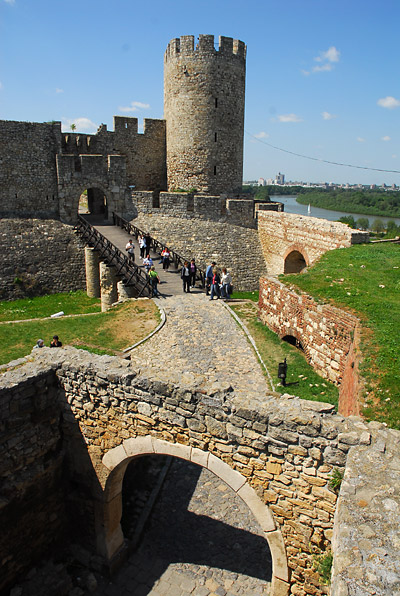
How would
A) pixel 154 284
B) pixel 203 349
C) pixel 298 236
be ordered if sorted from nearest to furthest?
1. pixel 203 349
2. pixel 154 284
3. pixel 298 236

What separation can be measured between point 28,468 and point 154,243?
40.9ft

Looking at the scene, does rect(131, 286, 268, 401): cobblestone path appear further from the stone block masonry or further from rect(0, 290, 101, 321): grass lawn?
rect(0, 290, 101, 321): grass lawn

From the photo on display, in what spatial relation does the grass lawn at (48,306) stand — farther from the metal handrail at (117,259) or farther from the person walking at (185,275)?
the person walking at (185,275)

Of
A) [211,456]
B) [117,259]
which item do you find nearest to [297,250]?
[117,259]

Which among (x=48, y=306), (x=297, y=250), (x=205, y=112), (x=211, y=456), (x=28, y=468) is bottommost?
(x=28, y=468)

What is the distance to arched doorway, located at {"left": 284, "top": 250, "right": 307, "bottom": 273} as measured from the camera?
56.7ft

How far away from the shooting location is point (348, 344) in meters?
8.29

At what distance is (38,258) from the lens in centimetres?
1794

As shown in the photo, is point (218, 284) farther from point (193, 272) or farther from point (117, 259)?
point (117, 259)

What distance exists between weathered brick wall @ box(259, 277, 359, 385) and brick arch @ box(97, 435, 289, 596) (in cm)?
332

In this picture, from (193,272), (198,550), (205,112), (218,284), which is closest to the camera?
(198,550)

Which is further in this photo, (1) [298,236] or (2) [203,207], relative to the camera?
(2) [203,207]

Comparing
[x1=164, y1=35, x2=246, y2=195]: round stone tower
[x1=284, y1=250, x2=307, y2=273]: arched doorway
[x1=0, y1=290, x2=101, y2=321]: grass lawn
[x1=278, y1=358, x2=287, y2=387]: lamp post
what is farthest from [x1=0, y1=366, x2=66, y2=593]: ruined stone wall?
[x1=164, y1=35, x2=246, y2=195]: round stone tower

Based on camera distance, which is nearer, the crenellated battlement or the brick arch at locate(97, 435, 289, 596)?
the brick arch at locate(97, 435, 289, 596)
